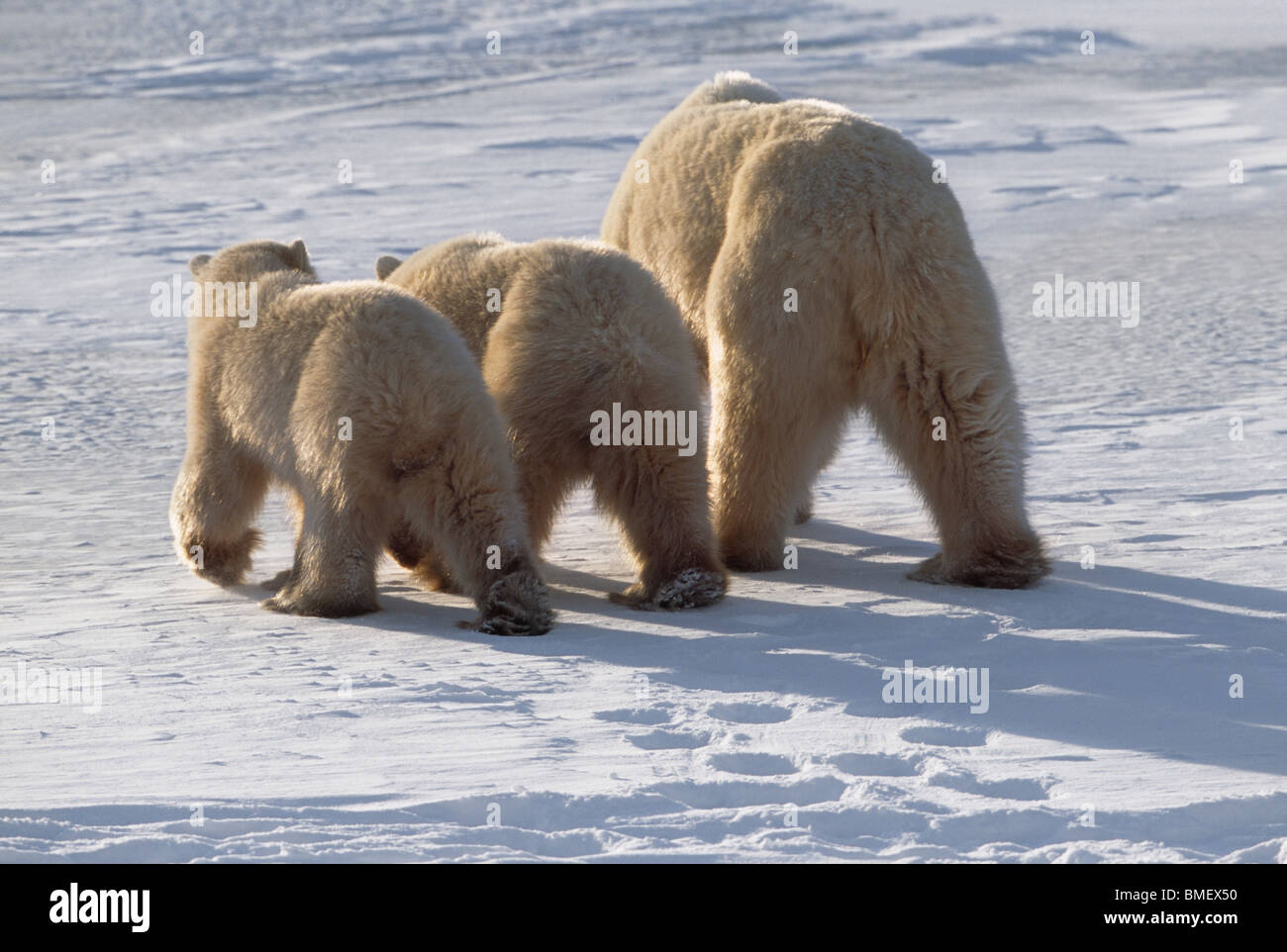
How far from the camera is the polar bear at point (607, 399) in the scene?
5180 mm

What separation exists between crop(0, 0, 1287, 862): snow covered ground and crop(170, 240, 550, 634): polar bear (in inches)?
7.1

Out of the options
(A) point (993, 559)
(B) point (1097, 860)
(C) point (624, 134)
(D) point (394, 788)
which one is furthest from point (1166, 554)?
(C) point (624, 134)

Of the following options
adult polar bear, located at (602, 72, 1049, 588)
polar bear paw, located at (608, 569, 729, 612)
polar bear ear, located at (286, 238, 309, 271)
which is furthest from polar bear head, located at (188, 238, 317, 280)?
polar bear paw, located at (608, 569, 729, 612)

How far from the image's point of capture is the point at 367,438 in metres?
4.91

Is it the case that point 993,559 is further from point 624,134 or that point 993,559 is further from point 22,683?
point 624,134

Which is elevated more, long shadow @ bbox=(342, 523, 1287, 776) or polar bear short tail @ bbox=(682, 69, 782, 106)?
polar bear short tail @ bbox=(682, 69, 782, 106)

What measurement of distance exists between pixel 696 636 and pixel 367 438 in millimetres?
1207

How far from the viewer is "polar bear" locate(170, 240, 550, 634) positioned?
4926mm
